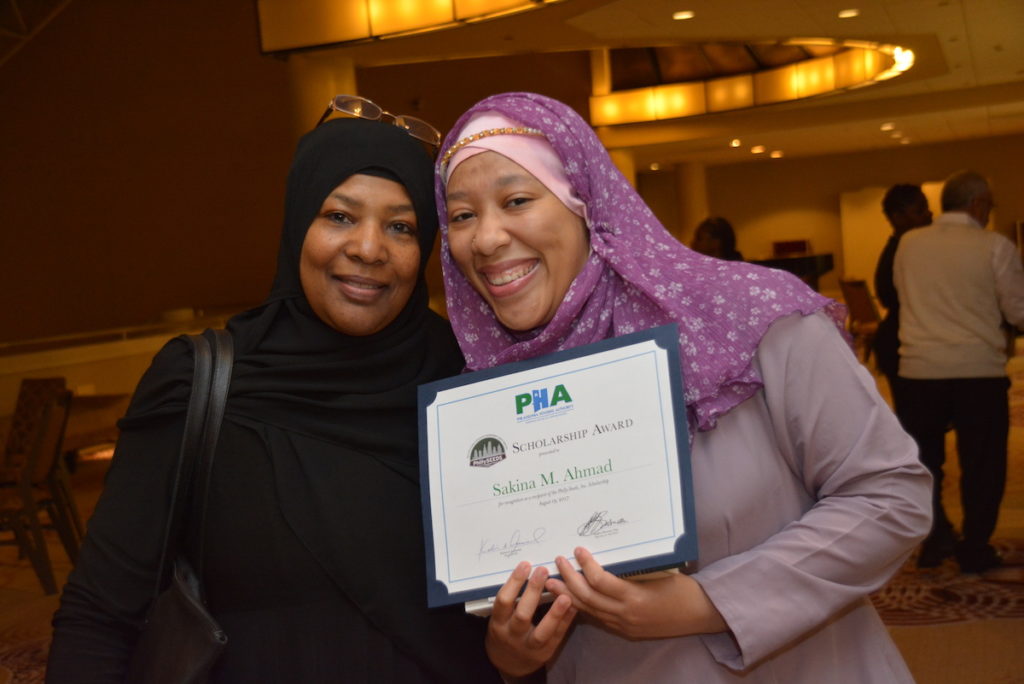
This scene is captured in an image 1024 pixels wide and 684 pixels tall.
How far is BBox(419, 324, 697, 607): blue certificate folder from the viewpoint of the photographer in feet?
4.05

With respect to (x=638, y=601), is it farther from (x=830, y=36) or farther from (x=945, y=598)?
(x=830, y=36)

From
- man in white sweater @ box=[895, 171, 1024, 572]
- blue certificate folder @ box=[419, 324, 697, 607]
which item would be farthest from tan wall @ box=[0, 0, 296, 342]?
blue certificate folder @ box=[419, 324, 697, 607]

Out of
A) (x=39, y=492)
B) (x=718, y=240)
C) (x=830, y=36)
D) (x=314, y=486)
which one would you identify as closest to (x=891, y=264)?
(x=718, y=240)

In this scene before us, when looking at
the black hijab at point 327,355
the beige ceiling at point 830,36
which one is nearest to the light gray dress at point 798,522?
the black hijab at point 327,355

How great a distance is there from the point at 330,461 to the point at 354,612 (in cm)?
24

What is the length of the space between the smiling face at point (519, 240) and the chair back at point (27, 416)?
5029mm

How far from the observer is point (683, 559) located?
1191 millimetres

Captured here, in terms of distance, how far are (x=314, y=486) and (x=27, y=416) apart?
5177mm

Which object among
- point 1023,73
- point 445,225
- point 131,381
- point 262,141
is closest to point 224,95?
point 262,141

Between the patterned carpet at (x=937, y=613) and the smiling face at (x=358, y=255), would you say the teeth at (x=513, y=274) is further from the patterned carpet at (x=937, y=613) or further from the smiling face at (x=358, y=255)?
the patterned carpet at (x=937, y=613)

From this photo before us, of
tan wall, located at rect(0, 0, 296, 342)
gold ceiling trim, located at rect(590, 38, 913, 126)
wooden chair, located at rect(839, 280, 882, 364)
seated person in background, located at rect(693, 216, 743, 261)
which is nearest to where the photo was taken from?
seated person in background, located at rect(693, 216, 743, 261)
